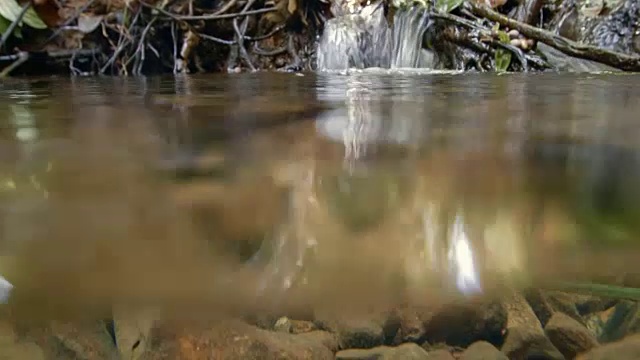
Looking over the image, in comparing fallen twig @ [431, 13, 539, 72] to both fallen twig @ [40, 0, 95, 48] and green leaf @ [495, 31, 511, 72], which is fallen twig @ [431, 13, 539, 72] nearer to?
green leaf @ [495, 31, 511, 72]

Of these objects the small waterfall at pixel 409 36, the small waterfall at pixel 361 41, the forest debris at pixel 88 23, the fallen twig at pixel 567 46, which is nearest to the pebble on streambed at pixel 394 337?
the fallen twig at pixel 567 46

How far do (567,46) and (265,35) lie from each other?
5.28ft

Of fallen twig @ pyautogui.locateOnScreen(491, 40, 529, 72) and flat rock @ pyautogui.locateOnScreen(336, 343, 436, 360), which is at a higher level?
fallen twig @ pyautogui.locateOnScreen(491, 40, 529, 72)

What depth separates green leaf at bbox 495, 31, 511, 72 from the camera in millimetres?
2477

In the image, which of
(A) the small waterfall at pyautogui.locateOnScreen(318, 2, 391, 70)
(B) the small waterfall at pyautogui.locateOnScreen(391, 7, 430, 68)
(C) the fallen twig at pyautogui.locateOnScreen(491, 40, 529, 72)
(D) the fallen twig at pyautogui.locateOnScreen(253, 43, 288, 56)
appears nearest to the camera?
(C) the fallen twig at pyautogui.locateOnScreen(491, 40, 529, 72)

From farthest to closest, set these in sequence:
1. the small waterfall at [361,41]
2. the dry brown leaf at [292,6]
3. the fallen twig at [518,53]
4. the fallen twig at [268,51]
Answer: the fallen twig at [268,51], the dry brown leaf at [292,6], the small waterfall at [361,41], the fallen twig at [518,53]

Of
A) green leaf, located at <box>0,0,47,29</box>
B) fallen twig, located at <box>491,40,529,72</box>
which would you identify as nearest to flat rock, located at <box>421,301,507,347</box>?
fallen twig, located at <box>491,40,529,72</box>

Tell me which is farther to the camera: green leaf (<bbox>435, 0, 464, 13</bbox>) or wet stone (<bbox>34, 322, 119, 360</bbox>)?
green leaf (<bbox>435, 0, 464, 13</bbox>)

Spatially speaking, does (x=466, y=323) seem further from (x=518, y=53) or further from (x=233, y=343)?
(x=518, y=53)

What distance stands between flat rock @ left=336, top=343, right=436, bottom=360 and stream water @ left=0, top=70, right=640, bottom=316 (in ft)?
0.08

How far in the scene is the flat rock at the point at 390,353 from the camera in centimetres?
22

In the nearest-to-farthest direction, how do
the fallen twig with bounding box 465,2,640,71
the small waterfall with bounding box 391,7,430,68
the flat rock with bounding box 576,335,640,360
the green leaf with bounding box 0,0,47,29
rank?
the flat rock with bounding box 576,335,640,360, the fallen twig with bounding box 465,2,640,71, the green leaf with bounding box 0,0,47,29, the small waterfall with bounding box 391,7,430,68

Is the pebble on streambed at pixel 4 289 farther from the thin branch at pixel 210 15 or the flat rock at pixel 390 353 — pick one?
the thin branch at pixel 210 15

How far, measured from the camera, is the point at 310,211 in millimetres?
354
